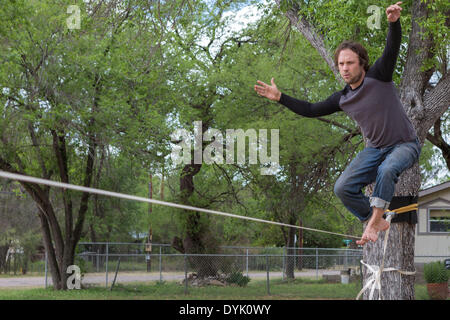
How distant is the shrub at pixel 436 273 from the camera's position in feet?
55.5

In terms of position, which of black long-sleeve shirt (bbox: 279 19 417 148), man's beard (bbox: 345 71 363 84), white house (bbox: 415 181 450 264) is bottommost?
white house (bbox: 415 181 450 264)

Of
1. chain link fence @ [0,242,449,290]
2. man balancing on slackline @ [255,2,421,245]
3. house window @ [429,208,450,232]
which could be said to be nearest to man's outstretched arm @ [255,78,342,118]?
man balancing on slackline @ [255,2,421,245]

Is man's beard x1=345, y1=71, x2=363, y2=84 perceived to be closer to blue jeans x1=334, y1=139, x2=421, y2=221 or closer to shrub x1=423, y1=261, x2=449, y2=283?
blue jeans x1=334, y1=139, x2=421, y2=221

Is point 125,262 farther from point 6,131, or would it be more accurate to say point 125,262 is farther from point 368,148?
point 368,148

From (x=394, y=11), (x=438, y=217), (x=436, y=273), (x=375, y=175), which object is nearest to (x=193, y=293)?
(x=436, y=273)

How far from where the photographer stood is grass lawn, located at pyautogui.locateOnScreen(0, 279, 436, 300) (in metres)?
16.6

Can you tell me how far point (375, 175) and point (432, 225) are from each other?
22679 millimetres

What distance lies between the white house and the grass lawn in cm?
583

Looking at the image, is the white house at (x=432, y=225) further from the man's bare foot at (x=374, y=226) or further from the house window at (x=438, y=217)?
the man's bare foot at (x=374, y=226)

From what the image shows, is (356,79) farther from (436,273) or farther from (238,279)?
(238,279)

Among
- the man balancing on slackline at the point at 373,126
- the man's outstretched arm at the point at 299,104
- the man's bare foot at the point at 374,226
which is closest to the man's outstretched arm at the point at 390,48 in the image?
the man balancing on slackline at the point at 373,126

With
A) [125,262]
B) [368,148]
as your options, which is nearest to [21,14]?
[368,148]

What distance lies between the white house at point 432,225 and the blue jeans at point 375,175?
2161cm
